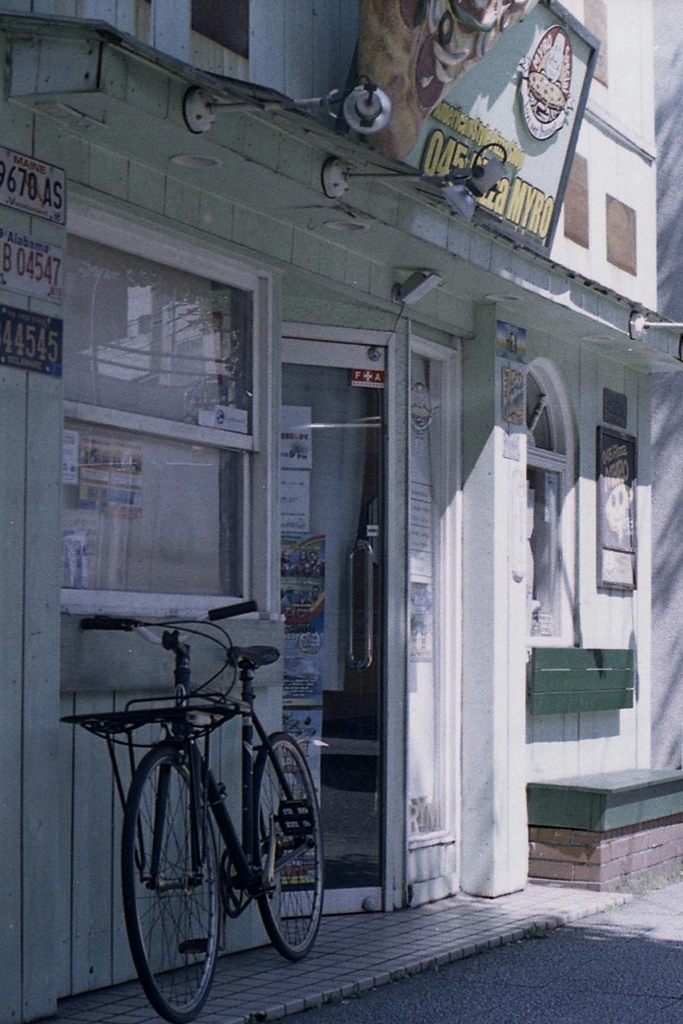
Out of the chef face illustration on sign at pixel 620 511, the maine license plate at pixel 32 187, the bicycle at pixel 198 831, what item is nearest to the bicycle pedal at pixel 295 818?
the bicycle at pixel 198 831

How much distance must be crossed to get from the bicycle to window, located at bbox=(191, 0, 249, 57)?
6.99 feet

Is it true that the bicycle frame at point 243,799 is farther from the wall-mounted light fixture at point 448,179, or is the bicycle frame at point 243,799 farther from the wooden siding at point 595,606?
the wooden siding at point 595,606

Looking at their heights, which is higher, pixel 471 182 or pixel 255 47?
pixel 255 47

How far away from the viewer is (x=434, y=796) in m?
8.05

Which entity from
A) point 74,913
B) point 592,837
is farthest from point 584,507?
point 74,913

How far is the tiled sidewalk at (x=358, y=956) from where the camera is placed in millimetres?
5434

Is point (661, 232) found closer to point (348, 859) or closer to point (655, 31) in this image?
point (655, 31)

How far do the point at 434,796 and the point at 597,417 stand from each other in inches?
109

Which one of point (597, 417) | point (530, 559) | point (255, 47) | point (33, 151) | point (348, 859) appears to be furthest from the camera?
point (597, 417)

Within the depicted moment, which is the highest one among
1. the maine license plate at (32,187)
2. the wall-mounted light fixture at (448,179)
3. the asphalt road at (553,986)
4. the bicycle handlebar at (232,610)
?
the wall-mounted light fixture at (448,179)

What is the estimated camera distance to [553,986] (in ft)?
20.0

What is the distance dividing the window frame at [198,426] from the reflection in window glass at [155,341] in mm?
38

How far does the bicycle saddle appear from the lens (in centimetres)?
592

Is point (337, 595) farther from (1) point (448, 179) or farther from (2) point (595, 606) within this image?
(2) point (595, 606)
